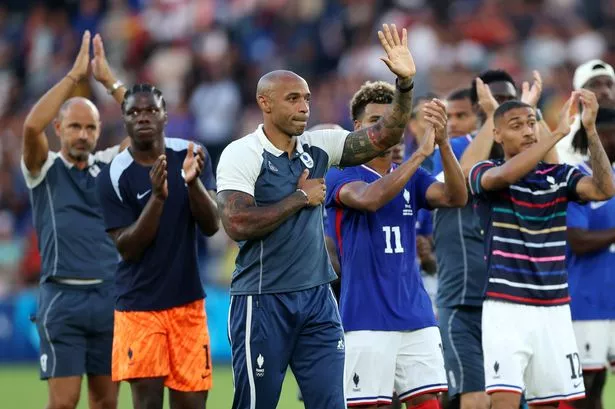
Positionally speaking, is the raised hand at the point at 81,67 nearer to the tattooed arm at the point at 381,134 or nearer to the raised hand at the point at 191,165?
the raised hand at the point at 191,165

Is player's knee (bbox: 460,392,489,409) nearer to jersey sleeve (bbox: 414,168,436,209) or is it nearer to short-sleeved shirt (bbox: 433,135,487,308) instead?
short-sleeved shirt (bbox: 433,135,487,308)

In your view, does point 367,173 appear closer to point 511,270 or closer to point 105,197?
point 511,270

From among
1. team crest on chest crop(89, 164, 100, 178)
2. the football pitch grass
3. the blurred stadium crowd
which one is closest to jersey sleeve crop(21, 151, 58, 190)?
team crest on chest crop(89, 164, 100, 178)

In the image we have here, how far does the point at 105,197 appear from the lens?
28.9 ft

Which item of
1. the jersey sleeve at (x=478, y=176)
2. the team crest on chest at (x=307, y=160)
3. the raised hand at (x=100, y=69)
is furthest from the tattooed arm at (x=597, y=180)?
the raised hand at (x=100, y=69)

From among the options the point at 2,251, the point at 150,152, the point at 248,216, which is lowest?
the point at 248,216

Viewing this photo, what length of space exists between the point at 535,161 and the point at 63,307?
3.93 metres

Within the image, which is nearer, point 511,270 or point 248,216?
point 248,216

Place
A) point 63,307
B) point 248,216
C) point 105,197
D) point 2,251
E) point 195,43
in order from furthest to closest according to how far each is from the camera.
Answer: point 195,43 → point 2,251 → point 63,307 → point 105,197 → point 248,216

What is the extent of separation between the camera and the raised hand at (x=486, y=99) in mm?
9445

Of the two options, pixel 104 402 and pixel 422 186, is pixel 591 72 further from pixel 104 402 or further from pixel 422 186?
pixel 104 402

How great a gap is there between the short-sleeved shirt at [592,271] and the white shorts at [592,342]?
0.06 metres

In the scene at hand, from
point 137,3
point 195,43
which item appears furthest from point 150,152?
point 137,3

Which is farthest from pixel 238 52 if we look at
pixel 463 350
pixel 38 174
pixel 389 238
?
pixel 389 238
